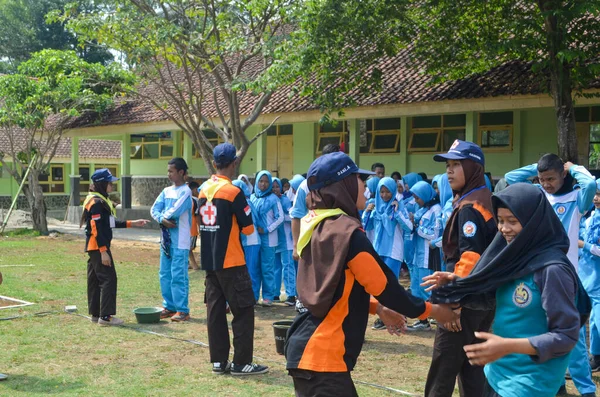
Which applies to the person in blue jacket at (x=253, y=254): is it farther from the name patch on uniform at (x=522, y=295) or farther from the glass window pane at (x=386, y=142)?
the glass window pane at (x=386, y=142)

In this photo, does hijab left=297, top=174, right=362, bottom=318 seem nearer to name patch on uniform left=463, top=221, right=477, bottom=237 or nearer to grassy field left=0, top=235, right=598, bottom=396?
name patch on uniform left=463, top=221, right=477, bottom=237

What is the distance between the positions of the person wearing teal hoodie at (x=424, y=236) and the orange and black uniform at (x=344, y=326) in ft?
16.3

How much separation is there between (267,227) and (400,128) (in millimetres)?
12033

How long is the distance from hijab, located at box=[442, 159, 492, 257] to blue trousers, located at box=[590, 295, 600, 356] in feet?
9.23

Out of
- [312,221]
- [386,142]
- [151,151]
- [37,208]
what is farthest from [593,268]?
[151,151]

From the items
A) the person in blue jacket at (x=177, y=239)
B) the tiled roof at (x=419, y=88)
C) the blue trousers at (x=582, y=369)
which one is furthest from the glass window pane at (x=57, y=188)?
the blue trousers at (x=582, y=369)

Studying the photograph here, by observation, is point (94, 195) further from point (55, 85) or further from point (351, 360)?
point (55, 85)

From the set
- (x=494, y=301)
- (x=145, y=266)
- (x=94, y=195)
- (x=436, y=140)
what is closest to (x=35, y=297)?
(x=94, y=195)

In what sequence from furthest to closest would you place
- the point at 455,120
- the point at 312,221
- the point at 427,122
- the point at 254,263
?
the point at 427,122 → the point at 455,120 → the point at 254,263 → the point at 312,221

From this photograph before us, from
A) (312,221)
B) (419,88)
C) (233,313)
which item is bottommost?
(233,313)

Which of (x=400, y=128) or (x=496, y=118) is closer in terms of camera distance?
(x=496, y=118)

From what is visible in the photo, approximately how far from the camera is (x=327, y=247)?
3502mm

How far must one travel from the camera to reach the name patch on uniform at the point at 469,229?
167 inches

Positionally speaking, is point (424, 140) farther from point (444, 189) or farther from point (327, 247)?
point (327, 247)
